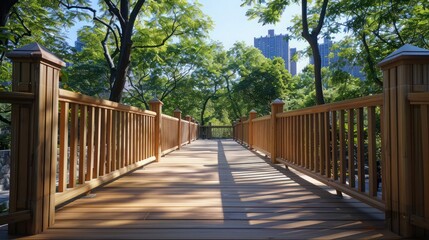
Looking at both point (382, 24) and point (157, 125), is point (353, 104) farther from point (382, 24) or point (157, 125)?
point (382, 24)

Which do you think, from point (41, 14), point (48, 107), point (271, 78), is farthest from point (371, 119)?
point (271, 78)

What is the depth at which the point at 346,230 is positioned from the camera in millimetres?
2068

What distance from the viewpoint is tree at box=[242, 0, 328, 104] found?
9.18m

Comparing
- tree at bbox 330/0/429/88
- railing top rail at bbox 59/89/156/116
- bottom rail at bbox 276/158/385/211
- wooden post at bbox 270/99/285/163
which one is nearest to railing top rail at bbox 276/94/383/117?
bottom rail at bbox 276/158/385/211

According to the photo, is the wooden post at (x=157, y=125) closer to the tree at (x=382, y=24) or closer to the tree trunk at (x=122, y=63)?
the tree trunk at (x=122, y=63)

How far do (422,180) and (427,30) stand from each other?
974 centimetres

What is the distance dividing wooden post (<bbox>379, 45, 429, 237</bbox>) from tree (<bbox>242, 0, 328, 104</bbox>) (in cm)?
704

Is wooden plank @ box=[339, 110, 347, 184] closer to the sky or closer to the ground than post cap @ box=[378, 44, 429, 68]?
closer to the ground

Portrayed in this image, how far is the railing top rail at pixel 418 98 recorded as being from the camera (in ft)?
5.60

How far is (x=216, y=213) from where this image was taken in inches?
95.9

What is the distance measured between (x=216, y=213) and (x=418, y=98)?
1481 mm

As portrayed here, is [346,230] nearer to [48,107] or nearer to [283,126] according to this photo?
[48,107]

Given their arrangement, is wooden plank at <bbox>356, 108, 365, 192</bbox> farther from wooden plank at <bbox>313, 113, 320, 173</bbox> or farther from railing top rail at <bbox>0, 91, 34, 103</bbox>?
railing top rail at <bbox>0, 91, 34, 103</bbox>

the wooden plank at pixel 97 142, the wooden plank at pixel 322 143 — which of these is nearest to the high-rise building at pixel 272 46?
the wooden plank at pixel 322 143
